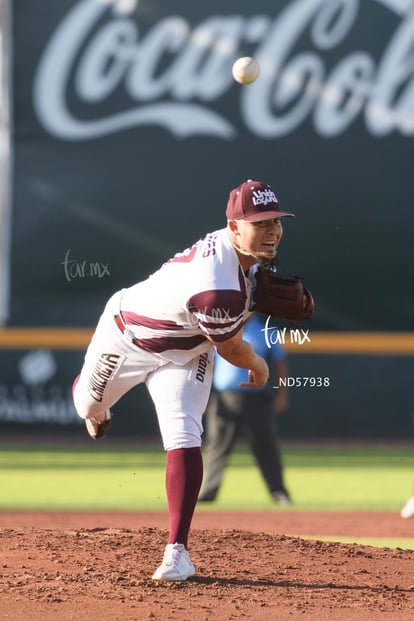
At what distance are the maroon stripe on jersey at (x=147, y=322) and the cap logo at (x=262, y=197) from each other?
0.60 m

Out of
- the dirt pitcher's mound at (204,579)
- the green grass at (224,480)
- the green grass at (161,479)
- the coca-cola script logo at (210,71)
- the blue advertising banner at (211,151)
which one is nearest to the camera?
the dirt pitcher's mound at (204,579)

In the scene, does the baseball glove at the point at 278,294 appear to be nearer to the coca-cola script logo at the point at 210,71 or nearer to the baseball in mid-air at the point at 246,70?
the baseball in mid-air at the point at 246,70

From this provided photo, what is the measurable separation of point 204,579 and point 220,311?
1218 millimetres

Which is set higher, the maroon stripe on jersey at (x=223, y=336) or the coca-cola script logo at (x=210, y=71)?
the coca-cola script logo at (x=210, y=71)

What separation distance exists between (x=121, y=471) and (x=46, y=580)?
21.6 ft

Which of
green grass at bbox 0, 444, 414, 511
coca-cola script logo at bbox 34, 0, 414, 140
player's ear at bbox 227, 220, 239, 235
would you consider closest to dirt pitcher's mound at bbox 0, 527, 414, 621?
player's ear at bbox 227, 220, 239, 235

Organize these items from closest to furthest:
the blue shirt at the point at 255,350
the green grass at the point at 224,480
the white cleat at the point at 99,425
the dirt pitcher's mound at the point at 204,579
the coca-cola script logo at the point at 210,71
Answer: the dirt pitcher's mound at the point at 204,579 → the white cleat at the point at 99,425 → the blue shirt at the point at 255,350 → the green grass at the point at 224,480 → the coca-cola script logo at the point at 210,71

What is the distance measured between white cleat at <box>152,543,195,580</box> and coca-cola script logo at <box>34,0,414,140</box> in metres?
9.76

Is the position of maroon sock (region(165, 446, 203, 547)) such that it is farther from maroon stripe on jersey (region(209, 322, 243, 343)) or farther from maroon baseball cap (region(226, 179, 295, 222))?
maroon baseball cap (region(226, 179, 295, 222))

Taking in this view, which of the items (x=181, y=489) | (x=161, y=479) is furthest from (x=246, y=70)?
(x=161, y=479)

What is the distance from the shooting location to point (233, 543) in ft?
19.1

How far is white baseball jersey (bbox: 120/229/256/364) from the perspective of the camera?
4.52m

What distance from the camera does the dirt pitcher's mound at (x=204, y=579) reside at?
4469mm

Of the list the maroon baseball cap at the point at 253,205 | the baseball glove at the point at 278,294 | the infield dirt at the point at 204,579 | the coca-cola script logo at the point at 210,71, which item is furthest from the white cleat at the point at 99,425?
Answer: the coca-cola script logo at the point at 210,71
